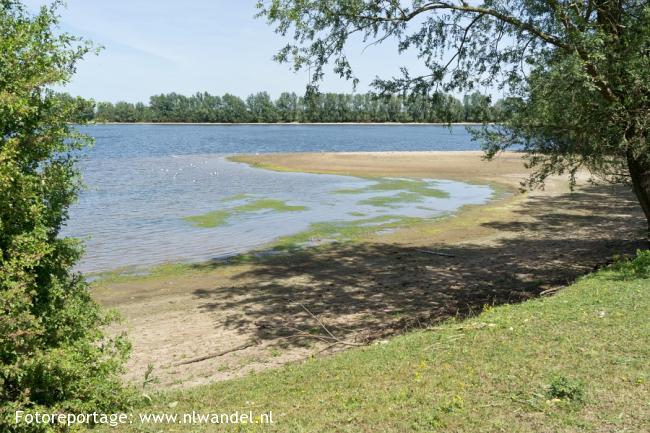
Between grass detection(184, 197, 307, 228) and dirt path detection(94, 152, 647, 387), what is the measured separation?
678cm

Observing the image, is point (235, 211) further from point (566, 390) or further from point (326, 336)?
point (566, 390)

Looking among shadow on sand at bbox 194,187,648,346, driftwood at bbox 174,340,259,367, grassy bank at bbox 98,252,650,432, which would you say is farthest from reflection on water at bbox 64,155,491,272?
grassy bank at bbox 98,252,650,432

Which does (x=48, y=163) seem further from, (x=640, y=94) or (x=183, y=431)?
(x=640, y=94)

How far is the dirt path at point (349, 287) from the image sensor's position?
34.0 feet

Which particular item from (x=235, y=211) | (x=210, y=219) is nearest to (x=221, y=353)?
(x=210, y=219)

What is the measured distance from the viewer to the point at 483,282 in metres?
14.1

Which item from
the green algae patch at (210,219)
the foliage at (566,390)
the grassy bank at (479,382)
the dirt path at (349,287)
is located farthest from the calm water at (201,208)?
the foliage at (566,390)

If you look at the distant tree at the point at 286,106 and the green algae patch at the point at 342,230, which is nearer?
the green algae patch at the point at 342,230

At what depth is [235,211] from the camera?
86.1ft

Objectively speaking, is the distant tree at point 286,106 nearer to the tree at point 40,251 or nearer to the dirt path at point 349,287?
the dirt path at point 349,287

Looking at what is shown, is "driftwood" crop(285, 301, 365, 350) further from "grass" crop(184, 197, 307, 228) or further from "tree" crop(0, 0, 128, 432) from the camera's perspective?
"grass" crop(184, 197, 307, 228)

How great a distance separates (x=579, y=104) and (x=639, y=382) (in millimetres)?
7163

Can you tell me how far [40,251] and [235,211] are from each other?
805 inches

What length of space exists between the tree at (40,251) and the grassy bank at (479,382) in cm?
96
